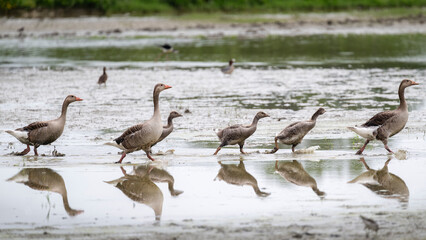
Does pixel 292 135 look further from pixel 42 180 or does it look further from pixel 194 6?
pixel 194 6

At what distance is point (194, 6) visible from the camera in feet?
188

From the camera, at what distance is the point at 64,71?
2984 centimetres

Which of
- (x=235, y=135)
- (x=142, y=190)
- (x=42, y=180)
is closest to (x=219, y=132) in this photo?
(x=235, y=135)

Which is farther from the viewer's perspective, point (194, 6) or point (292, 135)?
point (194, 6)

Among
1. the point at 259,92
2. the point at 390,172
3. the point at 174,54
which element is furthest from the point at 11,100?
the point at 174,54

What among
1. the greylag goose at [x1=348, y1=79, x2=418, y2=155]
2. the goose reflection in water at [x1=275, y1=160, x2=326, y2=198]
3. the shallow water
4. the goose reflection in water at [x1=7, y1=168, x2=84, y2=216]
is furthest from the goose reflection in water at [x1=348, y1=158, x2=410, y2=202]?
the goose reflection in water at [x1=7, y1=168, x2=84, y2=216]

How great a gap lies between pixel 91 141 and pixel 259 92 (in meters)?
8.74

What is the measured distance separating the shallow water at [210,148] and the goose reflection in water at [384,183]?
5cm

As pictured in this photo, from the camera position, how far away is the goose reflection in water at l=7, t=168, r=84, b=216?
1063 cm

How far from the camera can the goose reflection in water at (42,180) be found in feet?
34.9

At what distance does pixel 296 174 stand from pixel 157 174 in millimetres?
2166

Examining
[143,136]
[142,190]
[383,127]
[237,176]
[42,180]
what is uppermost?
[383,127]

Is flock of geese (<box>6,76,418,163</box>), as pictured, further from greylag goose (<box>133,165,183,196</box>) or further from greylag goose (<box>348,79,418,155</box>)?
greylag goose (<box>133,165,183,196</box>)

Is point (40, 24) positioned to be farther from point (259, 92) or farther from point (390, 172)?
point (390, 172)
